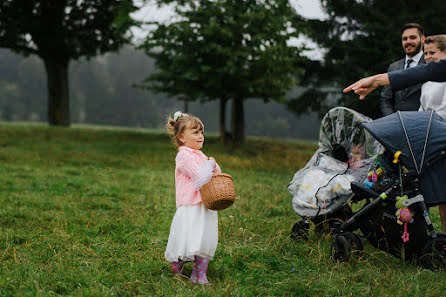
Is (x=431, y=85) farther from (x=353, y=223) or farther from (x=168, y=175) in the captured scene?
(x=168, y=175)

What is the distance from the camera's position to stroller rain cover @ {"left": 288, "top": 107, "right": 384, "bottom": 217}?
179 inches

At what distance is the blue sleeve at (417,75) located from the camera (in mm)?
3689

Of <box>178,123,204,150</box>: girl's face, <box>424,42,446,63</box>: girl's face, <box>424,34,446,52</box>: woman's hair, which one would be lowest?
<box>178,123,204,150</box>: girl's face

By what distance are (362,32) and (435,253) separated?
1162 cm

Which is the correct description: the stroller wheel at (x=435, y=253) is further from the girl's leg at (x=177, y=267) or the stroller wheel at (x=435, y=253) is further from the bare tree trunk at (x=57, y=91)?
the bare tree trunk at (x=57, y=91)

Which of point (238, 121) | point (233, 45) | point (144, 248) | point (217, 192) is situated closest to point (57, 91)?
point (238, 121)

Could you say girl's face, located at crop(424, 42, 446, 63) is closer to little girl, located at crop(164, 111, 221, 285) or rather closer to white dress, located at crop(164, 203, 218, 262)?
little girl, located at crop(164, 111, 221, 285)

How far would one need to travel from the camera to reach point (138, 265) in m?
4.02

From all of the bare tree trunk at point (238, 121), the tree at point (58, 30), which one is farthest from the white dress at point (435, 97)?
the tree at point (58, 30)

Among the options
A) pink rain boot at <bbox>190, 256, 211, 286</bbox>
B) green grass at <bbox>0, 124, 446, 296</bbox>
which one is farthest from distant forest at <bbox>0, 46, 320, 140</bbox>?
pink rain boot at <bbox>190, 256, 211, 286</bbox>

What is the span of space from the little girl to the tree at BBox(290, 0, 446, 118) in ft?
28.1

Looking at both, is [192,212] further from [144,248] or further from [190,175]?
[144,248]

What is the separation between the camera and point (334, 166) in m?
4.86

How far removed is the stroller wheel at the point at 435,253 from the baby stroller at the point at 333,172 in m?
0.89
